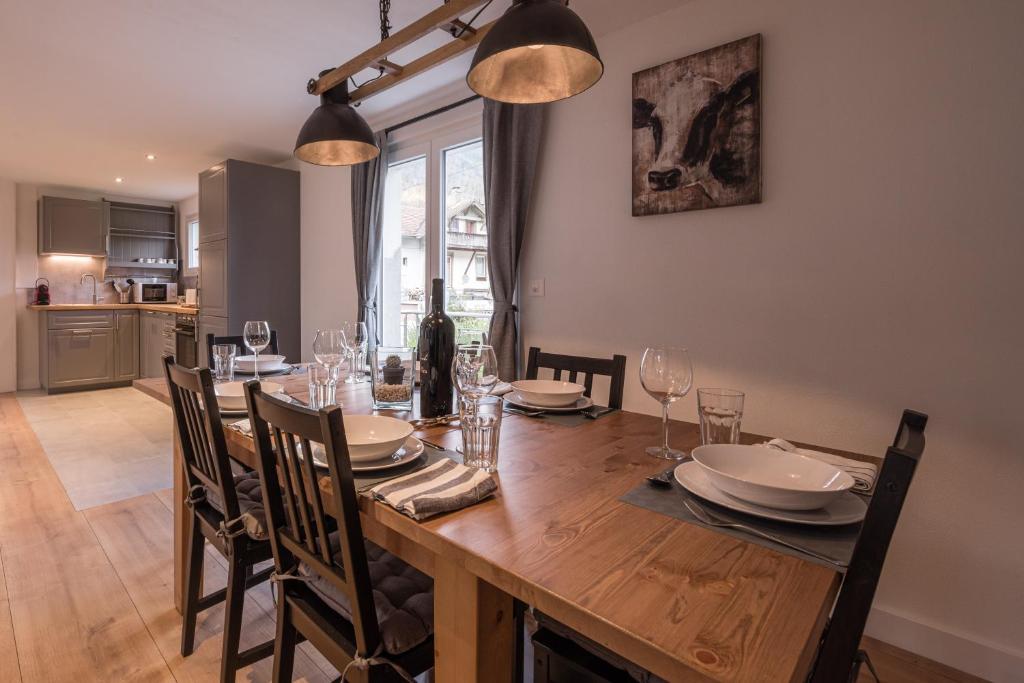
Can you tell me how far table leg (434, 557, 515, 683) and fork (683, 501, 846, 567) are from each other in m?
0.34

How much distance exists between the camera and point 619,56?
2.52 meters

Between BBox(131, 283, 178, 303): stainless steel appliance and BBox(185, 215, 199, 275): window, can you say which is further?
BBox(185, 215, 199, 275): window

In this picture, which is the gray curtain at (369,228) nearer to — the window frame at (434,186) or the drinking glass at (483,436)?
the window frame at (434,186)

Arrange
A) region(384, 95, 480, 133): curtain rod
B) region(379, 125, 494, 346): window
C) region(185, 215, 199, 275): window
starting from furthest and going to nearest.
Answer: region(185, 215, 199, 275): window < region(379, 125, 494, 346): window < region(384, 95, 480, 133): curtain rod

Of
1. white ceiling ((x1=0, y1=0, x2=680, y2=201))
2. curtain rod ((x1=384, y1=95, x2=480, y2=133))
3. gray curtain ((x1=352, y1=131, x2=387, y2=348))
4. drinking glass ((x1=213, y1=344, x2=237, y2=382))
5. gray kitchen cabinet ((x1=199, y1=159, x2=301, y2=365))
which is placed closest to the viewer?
drinking glass ((x1=213, y1=344, x2=237, y2=382))

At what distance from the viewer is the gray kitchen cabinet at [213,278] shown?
14.4 feet

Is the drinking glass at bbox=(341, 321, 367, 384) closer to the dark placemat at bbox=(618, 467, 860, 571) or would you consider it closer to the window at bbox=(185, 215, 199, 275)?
the dark placemat at bbox=(618, 467, 860, 571)

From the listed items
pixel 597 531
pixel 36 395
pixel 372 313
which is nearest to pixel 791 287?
pixel 597 531

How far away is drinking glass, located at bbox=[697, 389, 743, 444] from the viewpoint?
3.70 feet

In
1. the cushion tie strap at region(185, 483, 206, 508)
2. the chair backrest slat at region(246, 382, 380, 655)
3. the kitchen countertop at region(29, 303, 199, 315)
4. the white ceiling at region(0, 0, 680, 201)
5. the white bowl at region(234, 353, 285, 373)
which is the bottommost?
the cushion tie strap at region(185, 483, 206, 508)

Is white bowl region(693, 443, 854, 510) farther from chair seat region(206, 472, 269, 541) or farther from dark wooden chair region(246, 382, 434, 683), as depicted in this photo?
chair seat region(206, 472, 269, 541)

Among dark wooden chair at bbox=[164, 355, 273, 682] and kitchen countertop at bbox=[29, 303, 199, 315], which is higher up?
kitchen countertop at bbox=[29, 303, 199, 315]

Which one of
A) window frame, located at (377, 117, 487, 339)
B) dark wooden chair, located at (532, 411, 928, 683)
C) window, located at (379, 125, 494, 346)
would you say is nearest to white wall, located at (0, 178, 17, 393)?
window, located at (379, 125, 494, 346)

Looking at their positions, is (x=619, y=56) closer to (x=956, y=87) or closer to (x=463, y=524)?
(x=956, y=87)
